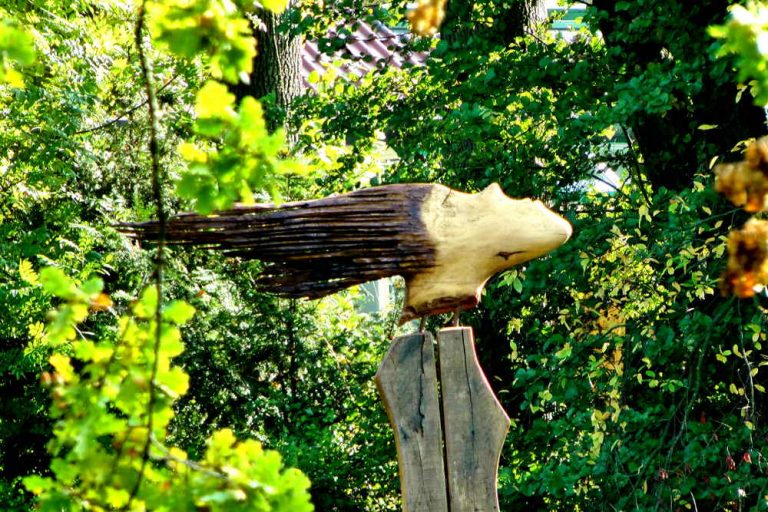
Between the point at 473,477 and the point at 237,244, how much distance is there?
3.21 feet

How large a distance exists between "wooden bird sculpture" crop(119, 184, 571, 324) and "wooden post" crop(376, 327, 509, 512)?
0.13m

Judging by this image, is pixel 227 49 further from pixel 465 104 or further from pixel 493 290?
pixel 493 290

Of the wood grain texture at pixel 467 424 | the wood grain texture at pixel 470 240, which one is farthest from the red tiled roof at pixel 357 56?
the wood grain texture at pixel 467 424

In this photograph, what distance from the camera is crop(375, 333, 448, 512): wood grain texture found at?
3.18 metres

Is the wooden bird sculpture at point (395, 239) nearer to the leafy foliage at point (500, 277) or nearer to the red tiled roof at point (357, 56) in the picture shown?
the leafy foliage at point (500, 277)

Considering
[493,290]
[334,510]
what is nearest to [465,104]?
[493,290]

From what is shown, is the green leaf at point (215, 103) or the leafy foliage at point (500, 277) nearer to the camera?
the green leaf at point (215, 103)

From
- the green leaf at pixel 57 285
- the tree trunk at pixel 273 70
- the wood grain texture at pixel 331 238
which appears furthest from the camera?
the tree trunk at pixel 273 70

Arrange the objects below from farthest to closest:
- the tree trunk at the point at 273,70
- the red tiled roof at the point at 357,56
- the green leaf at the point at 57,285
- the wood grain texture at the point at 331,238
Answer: the tree trunk at the point at 273,70, the red tiled roof at the point at 357,56, the wood grain texture at the point at 331,238, the green leaf at the point at 57,285

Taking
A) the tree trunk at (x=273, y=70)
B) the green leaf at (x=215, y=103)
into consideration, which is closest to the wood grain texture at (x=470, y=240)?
the green leaf at (x=215, y=103)

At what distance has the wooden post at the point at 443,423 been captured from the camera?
319 centimetres

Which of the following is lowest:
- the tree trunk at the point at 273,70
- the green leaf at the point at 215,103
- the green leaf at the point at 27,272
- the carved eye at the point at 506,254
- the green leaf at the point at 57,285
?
the green leaf at the point at 57,285

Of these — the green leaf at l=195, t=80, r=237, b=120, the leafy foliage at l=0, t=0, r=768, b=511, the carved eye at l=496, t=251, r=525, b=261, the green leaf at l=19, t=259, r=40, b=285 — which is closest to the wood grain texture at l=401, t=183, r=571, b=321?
the carved eye at l=496, t=251, r=525, b=261

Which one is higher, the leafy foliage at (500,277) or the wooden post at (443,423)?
the leafy foliage at (500,277)
